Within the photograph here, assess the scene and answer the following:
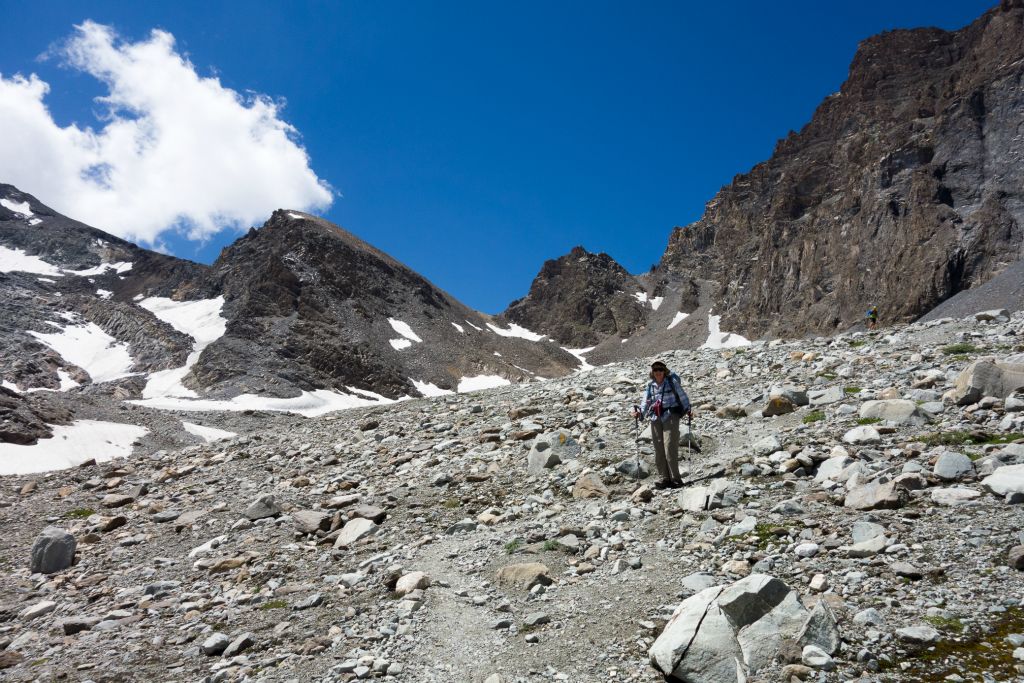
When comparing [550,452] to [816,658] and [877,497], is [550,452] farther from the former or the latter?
[816,658]

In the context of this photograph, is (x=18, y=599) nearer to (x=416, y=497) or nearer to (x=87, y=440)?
(x=416, y=497)

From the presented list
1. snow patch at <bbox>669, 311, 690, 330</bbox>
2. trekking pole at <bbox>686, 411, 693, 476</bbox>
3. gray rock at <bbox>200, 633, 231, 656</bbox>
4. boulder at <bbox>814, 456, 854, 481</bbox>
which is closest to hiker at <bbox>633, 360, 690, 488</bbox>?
trekking pole at <bbox>686, 411, 693, 476</bbox>

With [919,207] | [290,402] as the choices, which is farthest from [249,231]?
[919,207]

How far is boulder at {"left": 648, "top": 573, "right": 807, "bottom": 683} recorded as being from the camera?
524 cm

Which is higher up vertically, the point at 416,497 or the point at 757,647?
the point at 416,497

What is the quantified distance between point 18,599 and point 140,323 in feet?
414

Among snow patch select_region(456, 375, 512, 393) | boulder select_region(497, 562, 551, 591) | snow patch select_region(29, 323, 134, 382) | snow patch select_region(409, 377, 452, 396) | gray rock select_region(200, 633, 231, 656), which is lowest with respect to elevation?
gray rock select_region(200, 633, 231, 656)

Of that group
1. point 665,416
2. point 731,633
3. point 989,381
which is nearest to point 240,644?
point 731,633

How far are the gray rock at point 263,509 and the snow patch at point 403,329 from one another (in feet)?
405

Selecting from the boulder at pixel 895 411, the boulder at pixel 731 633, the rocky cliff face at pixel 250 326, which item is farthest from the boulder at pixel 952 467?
the rocky cliff face at pixel 250 326

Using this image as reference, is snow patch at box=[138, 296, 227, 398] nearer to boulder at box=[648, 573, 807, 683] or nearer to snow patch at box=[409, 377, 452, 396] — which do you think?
snow patch at box=[409, 377, 452, 396]

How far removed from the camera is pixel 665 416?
1039cm

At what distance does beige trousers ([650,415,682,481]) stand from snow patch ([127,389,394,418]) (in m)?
58.1

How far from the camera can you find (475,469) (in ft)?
42.0
